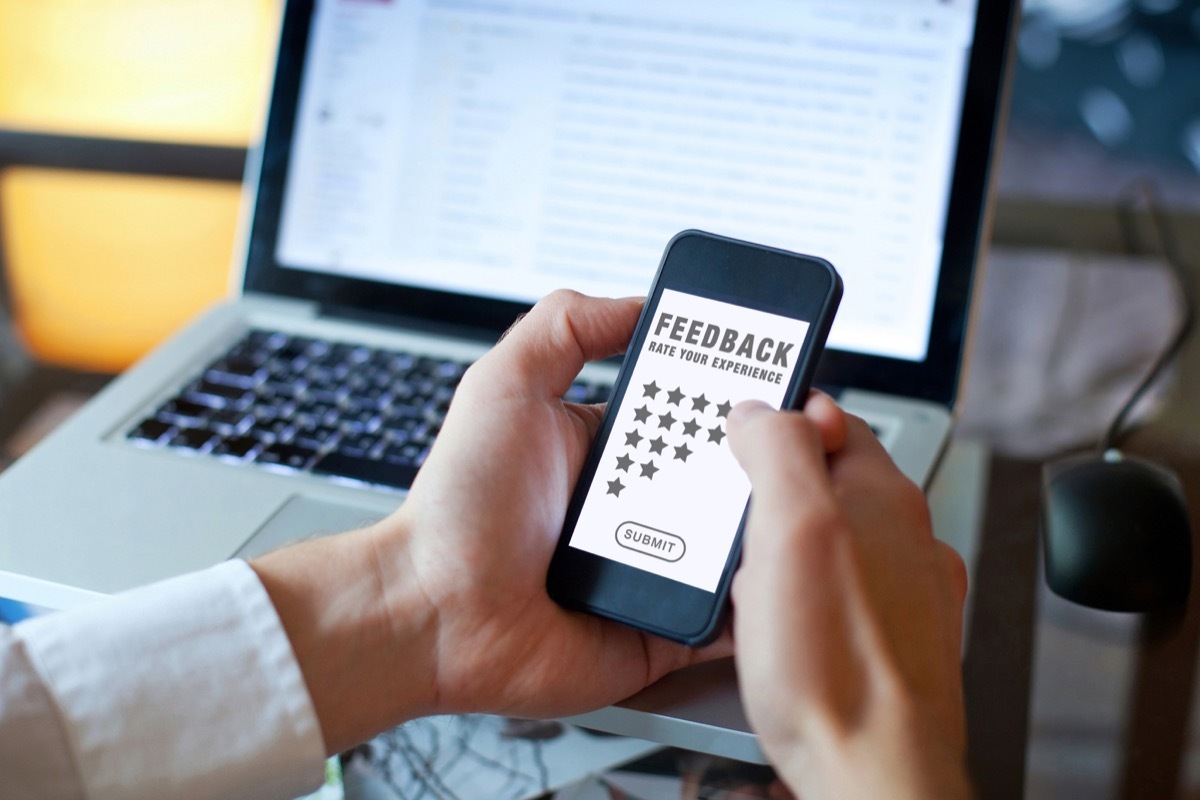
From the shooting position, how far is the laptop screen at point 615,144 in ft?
1.89

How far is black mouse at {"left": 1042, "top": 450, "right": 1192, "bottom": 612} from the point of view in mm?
468

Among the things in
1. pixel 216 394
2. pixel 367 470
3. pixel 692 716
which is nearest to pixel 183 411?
pixel 216 394

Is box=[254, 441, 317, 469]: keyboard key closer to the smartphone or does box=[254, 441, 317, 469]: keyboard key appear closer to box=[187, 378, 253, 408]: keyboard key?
box=[187, 378, 253, 408]: keyboard key

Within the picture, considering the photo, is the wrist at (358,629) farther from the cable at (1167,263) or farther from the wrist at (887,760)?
the cable at (1167,263)

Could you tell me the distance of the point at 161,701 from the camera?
37cm

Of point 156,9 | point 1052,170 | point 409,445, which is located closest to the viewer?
point 409,445

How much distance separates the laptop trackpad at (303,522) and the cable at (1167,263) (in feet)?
1.51

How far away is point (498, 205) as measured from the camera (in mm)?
646

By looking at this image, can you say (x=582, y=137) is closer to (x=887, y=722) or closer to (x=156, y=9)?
(x=887, y=722)

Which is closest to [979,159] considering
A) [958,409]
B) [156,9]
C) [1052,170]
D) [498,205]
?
[958,409]

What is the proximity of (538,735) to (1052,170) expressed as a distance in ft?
4.49

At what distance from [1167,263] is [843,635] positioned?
2.23 feet

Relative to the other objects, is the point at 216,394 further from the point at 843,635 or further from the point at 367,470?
the point at 843,635

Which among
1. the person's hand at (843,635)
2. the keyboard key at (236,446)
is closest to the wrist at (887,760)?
the person's hand at (843,635)
